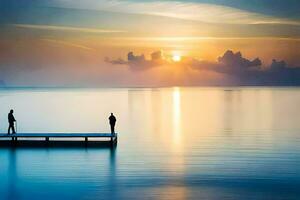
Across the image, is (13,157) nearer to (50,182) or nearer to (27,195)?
(50,182)

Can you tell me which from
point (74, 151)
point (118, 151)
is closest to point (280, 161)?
point (118, 151)

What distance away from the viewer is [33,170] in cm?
1198

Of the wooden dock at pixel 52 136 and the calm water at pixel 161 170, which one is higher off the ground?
the wooden dock at pixel 52 136

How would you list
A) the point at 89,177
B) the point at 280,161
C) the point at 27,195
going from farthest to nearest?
the point at 280,161
the point at 89,177
the point at 27,195

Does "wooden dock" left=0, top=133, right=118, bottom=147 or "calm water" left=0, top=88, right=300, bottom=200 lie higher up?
"wooden dock" left=0, top=133, right=118, bottom=147

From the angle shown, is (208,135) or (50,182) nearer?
(50,182)

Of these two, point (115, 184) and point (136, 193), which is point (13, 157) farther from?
point (136, 193)

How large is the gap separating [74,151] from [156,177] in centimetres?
516

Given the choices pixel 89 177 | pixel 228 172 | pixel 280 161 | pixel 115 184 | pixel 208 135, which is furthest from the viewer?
pixel 208 135

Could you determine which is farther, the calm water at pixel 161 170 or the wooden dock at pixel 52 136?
the wooden dock at pixel 52 136

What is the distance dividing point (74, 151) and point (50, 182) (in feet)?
16.2

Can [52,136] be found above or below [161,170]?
above

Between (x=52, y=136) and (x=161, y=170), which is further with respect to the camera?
(x=52, y=136)

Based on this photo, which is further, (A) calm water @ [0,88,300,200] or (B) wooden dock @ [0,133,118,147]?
(B) wooden dock @ [0,133,118,147]
